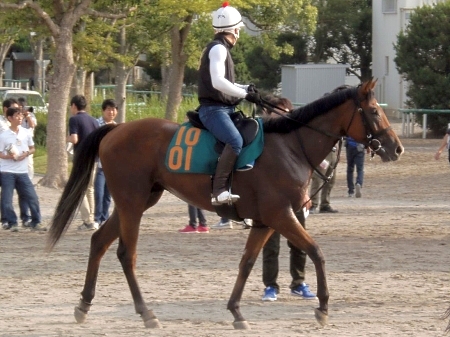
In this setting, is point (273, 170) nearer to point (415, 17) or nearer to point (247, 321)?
point (247, 321)

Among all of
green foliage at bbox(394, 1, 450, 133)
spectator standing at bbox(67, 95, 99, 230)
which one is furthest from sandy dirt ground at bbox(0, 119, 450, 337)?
green foliage at bbox(394, 1, 450, 133)

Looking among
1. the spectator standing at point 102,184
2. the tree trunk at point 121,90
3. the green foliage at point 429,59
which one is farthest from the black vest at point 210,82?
the green foliage at point 429,59

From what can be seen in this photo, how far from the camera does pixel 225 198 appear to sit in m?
8.03

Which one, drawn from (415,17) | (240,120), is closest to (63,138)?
(240,120)

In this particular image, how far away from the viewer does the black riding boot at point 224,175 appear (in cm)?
803

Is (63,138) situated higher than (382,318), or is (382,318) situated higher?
(63,138)

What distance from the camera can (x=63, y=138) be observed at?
19.9 m

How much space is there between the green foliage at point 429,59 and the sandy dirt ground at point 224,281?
17720 mm

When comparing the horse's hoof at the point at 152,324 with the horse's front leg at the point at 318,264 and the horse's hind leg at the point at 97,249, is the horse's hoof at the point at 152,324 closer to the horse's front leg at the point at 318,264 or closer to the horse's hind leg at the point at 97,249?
the horse's hind leg at the point at 97,249

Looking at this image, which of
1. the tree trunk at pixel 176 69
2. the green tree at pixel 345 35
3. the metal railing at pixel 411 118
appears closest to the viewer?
the tree trunk at pixel 176 69

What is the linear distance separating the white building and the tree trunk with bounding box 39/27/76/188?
2612 centimetres

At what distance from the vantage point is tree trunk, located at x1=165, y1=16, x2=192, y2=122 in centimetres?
2870

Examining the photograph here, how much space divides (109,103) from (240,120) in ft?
18.6

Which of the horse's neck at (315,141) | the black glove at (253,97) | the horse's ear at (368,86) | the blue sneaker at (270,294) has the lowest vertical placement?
the blue sneaker at (270,294)
